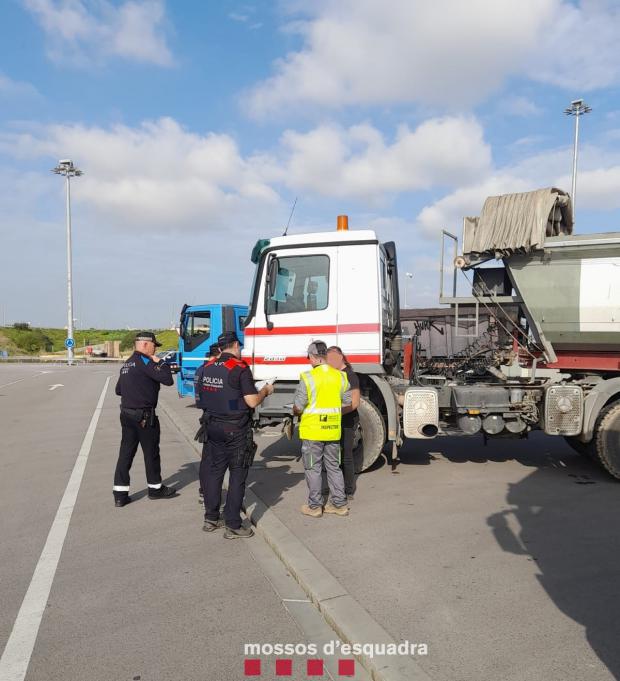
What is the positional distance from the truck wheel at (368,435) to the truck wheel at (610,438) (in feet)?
8.00

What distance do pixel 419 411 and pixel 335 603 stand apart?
10.8 feet

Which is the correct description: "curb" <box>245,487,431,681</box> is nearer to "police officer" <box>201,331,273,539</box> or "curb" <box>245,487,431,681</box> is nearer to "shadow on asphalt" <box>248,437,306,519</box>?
"police officer" <box>201,331,273,539</box>

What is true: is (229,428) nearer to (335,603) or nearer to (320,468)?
(320,468)

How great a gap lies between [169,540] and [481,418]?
12.5ft

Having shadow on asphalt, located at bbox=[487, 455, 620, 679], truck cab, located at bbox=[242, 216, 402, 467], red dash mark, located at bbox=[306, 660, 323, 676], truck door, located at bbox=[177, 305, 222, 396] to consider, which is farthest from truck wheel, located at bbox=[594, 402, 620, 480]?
truck door, located at bbox=[177, 305, 222, 396]

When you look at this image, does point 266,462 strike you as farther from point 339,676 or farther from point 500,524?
point 339,676

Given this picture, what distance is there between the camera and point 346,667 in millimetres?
2865

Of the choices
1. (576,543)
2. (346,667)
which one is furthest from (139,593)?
(576,543)

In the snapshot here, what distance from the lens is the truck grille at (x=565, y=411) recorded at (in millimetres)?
6316

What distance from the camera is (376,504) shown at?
5598 mm

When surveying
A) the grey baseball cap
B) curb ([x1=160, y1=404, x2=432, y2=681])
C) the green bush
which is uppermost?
the grey baseball cap

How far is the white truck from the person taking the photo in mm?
6391

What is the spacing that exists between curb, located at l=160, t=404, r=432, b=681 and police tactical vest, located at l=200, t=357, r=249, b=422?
3.35 feet

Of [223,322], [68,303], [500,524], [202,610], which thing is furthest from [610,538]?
[68,303]
